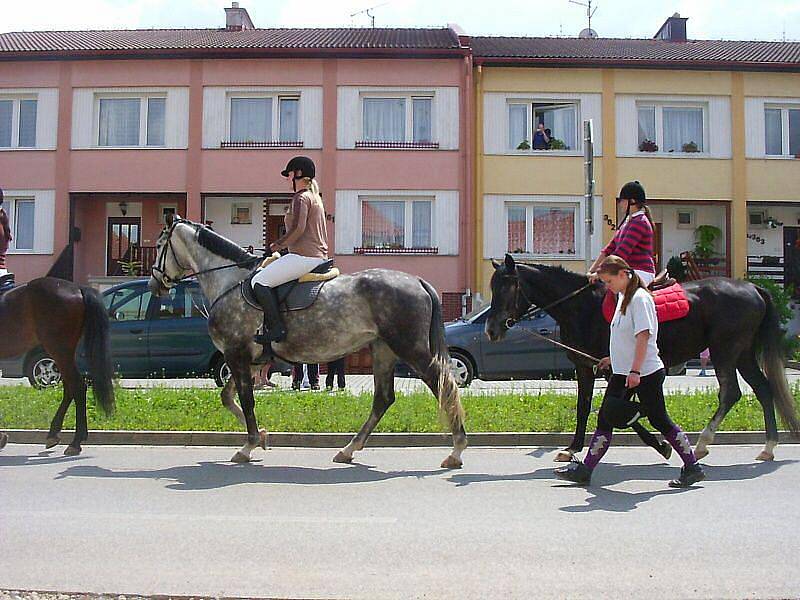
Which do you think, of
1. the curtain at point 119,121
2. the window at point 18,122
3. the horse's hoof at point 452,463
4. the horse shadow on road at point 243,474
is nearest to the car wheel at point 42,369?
the horse shadow on road at point 243,474

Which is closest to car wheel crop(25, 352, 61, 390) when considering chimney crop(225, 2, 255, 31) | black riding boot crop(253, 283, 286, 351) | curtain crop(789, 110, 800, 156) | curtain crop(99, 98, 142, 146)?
black riding boot crop(253, 283, 286, 351)

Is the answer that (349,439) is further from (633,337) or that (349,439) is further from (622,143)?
(622,143)

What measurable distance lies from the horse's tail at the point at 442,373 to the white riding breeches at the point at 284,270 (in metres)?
1.20

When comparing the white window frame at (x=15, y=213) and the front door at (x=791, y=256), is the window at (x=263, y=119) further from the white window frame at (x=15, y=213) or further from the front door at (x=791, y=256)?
the front door at (x=791, y=256)

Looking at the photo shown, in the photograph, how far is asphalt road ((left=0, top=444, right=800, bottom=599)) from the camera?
174 inches

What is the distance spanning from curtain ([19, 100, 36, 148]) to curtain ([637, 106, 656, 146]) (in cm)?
1909

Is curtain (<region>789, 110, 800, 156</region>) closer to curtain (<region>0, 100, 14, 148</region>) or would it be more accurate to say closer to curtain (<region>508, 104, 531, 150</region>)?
curtain (<region>508, 104, 531, 150</region>)

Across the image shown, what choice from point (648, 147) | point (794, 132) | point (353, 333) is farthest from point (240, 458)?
point (794, 132)

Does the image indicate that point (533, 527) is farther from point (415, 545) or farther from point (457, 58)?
point (457, 58)

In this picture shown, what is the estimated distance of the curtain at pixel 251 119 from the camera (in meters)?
24.8

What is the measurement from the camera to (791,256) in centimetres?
2602

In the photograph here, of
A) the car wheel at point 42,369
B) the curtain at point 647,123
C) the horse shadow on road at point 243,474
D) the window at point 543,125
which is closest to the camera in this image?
the horse shadow on road at point 243,474

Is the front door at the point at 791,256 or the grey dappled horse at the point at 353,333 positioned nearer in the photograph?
the grey dappled horse at the point at 353,333

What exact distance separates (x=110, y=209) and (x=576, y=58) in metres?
15.8
